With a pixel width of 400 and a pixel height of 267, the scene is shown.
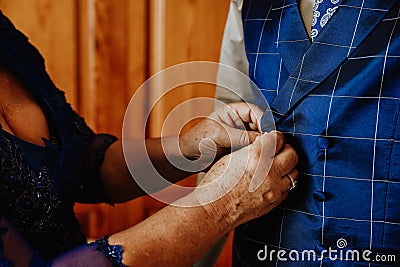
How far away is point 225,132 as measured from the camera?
80 centimetres

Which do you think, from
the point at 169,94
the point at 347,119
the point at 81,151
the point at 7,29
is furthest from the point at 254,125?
the point at 169,94

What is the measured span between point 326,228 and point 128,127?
97 centimetres

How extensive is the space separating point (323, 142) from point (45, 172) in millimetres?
368

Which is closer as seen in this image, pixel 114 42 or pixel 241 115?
pixel 241 115

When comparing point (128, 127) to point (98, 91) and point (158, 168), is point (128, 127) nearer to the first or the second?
point (98, 91)

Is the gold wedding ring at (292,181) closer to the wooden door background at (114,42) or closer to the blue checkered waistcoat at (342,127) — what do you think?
the blue checkered waistcoat at (342,127)

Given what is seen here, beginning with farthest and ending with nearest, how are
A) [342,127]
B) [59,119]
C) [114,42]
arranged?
[114,42]
[59,119]
[342,127]

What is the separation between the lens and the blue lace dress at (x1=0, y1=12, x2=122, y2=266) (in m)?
0.73

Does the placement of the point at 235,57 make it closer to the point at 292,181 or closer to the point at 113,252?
the point at 292,181

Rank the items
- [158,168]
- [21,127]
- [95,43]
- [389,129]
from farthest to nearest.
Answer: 1. [95,43]
2. [158,168]
3. [21,127]
4. [389,129]

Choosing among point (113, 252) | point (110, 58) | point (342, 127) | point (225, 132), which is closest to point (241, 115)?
point (225, 132)

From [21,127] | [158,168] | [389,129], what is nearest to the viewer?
[389,129]

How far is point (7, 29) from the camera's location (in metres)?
0.88

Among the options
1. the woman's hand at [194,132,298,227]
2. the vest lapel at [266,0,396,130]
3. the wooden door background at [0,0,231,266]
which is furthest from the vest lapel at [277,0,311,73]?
the wooden door background at [0,0,231,266]
